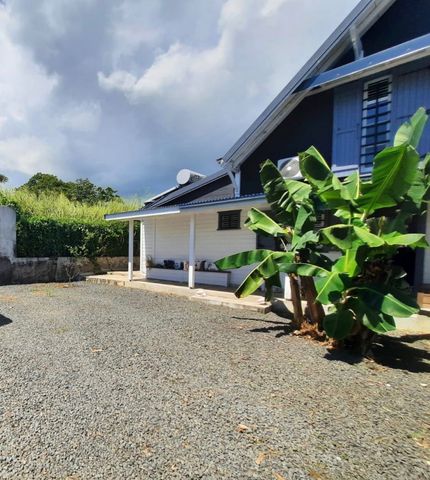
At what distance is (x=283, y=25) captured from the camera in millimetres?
9070

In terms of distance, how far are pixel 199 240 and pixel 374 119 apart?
286 inches

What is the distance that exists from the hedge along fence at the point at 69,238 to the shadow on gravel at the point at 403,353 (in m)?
13.1

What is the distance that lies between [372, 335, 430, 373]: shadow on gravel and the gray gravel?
0.14 ft

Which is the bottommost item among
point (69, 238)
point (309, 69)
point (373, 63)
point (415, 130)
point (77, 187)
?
point (69, 238)

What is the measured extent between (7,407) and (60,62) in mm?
11697

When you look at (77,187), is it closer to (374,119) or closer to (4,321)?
(4,321)

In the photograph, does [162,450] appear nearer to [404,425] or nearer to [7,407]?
[7,407]

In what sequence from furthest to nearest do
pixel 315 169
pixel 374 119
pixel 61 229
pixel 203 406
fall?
pixel 61 229, pixel 374 119, pixel 315 169, pixel 203 406

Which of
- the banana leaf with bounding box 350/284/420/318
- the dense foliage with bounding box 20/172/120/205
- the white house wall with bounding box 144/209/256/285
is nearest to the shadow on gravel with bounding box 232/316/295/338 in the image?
the banana leaf with bounding box 350/284/420/318

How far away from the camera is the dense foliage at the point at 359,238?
4.21 metres

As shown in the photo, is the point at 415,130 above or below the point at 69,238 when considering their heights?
above

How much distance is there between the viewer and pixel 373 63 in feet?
24.3

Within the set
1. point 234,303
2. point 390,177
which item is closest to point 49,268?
point 234,303

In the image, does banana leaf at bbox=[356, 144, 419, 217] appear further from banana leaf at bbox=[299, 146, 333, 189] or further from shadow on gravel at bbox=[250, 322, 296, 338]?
shadow on gravel at bbox=[250, 322, 296, 338]
